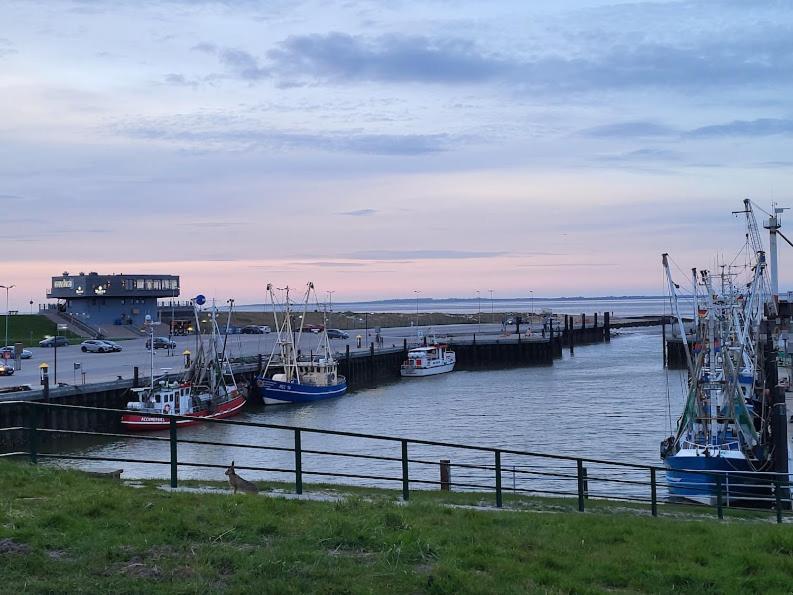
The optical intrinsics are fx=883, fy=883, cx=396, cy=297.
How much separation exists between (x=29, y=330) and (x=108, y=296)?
12859 millimetres

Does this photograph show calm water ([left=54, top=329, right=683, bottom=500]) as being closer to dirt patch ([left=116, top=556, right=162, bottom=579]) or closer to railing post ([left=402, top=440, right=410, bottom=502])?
railing post ([left=402, top=440, right=410, bottom=502])

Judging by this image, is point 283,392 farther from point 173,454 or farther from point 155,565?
point 155,565

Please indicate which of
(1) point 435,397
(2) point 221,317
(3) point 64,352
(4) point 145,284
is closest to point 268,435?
(1) point 435,397

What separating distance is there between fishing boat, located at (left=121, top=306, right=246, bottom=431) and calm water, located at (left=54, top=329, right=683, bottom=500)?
7.00 feet

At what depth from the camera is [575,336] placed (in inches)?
6083

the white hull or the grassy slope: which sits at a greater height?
the grassy slope

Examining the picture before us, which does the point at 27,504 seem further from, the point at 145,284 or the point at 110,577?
the point at 145,284

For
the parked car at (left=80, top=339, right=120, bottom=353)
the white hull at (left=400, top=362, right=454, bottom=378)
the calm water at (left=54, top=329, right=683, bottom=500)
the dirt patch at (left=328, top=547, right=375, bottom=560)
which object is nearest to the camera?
the dirt patch at (left=328, top=547, right=375, bottom=560)

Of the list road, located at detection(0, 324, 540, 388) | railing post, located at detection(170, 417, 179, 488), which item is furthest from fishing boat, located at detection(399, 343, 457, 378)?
railing post, located at detection(170, 417, 179, 488)

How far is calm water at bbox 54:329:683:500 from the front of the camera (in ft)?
117

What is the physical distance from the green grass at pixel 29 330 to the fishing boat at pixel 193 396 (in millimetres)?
46730

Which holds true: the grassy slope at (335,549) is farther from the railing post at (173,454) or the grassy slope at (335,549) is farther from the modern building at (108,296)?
the modern building at (108,296)

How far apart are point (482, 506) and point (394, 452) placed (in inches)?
Answer: 981

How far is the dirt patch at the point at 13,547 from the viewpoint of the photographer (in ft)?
28.3
